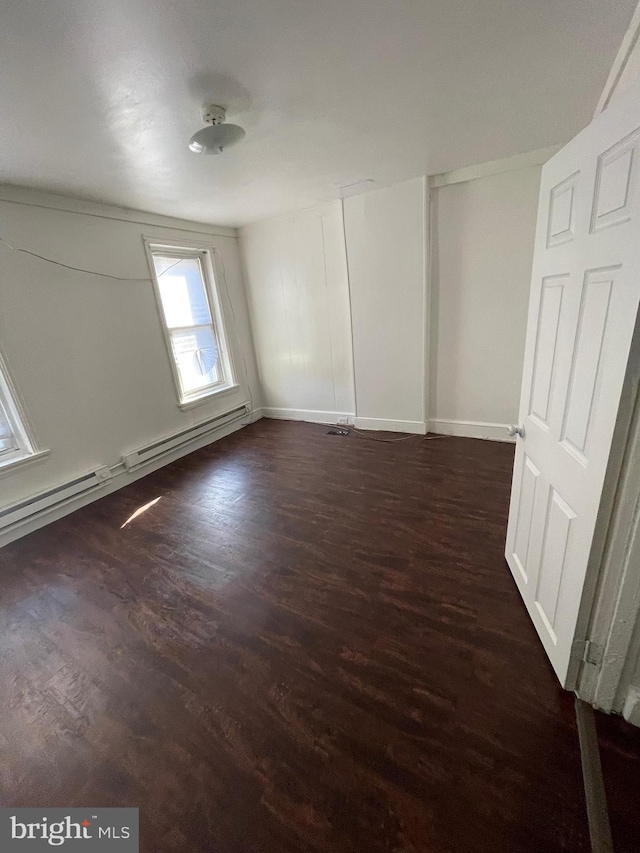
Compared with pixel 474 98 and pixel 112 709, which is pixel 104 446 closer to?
pixel 112 709

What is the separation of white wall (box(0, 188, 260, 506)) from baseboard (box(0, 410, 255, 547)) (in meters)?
0.19

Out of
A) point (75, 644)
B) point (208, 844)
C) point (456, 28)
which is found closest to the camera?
point (208, 844)

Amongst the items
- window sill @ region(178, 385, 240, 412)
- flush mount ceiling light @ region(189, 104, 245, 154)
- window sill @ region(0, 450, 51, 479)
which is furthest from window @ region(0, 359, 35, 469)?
flush mount ceiling light @ region(189, 104, 245, 154)

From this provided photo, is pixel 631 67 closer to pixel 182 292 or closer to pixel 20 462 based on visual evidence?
pixel 182 292

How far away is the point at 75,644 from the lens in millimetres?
1705

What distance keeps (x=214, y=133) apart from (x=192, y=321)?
2513mm

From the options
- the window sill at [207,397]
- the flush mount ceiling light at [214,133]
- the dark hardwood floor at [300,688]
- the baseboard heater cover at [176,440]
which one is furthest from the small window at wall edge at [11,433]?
the flush mount ceiling light at [214,133]

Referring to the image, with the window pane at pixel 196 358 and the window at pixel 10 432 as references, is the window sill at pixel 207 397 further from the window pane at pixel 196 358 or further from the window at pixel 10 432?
the window at pixel 10 432

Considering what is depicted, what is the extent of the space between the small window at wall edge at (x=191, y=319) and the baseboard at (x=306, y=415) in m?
0.70

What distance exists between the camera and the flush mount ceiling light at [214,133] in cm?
165

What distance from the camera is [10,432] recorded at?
2.54 m

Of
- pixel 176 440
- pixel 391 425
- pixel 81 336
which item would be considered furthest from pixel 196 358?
pixel 391 425

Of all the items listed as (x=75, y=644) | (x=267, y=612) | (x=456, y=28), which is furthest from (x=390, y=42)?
(x=75, y=644)

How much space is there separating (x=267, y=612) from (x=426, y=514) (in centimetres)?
127
